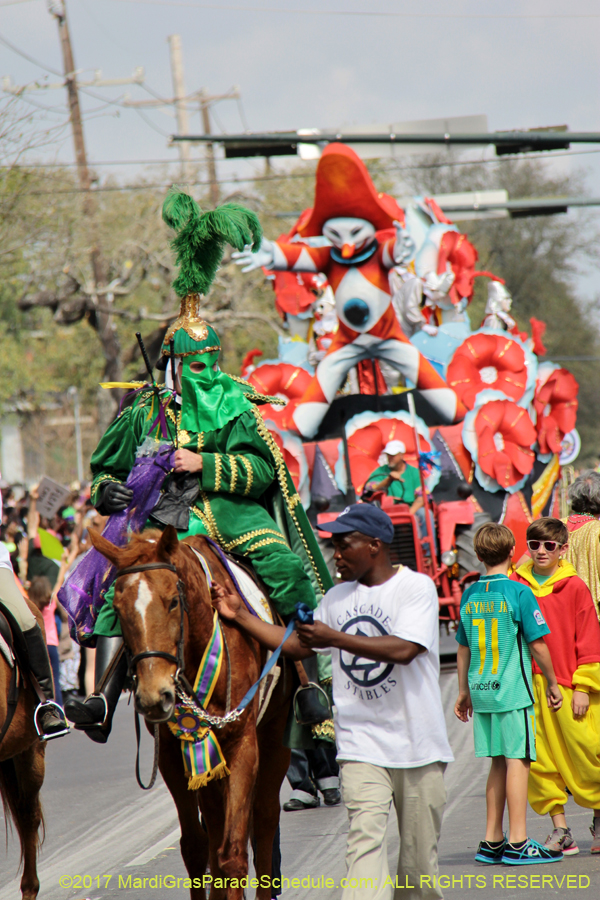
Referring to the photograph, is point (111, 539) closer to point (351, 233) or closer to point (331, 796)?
point (331, 796)

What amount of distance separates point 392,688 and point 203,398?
2.07 metres

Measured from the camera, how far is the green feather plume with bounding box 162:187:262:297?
20.4ft

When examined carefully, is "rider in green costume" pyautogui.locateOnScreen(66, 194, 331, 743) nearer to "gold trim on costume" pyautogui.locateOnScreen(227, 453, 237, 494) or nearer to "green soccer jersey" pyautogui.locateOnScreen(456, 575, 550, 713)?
"gold trim on costume" pyautogui.locateOnScreen(227, 453, 237, 494)

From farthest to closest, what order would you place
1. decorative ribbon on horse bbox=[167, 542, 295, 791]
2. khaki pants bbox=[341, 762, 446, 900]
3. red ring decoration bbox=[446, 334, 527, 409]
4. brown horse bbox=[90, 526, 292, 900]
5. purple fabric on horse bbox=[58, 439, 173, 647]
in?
1. red ring decoration bbox=[446, 334, 527, 409]
2. purple fabric on horse bbox=[58, 439, 173, 647]
3. decorative ribbon on horse bbox=[167, 542, 295, 791]
4. brown horse bbox=[90, 526, 292, 900]
5. khaki pants bbox=[341, 762, 446, 900]

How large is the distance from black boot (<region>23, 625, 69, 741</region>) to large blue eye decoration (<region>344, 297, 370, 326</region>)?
9.42m

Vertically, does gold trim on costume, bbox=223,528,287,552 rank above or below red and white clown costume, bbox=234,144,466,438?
below

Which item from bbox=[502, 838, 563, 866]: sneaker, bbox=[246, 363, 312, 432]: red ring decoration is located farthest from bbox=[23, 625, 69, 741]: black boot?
bbox=[246, 363, 312, 432]: red ring decoration

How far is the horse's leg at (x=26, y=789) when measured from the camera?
6.51 m

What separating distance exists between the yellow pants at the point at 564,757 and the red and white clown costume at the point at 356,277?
9.39m

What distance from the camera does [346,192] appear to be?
15.4 metres

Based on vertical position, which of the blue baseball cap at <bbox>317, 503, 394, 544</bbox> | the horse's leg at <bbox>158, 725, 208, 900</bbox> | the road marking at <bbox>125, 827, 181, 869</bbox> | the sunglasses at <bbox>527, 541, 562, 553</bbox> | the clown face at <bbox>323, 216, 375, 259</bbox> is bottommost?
the road marking at <bbox>125, 827, 181, 869</bbox>

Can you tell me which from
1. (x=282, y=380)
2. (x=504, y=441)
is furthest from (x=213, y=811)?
(x=282, y=380)

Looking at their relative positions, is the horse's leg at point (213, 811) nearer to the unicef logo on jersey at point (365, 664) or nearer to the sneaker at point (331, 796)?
the unicef logo on jersey at point (365, 664)

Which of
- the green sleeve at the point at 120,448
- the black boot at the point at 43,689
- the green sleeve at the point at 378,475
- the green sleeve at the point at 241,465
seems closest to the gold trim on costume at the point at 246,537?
the green sleeve at the point at 241,465
